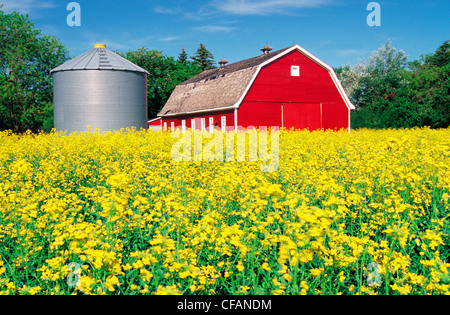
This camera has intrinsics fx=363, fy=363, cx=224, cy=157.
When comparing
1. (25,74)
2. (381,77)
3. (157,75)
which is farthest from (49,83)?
(381,77)

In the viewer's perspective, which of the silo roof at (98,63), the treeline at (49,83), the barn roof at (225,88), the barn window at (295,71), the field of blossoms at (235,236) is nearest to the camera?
the field of blossoms at (235,236)

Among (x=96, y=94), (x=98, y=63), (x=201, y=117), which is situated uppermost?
(x=98, y=63)

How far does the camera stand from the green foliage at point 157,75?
5175 centimetres

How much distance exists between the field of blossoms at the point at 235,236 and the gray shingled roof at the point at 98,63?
1295 centimetres

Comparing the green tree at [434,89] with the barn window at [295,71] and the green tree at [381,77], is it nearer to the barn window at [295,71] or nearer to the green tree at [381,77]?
the green tree at [381,77]

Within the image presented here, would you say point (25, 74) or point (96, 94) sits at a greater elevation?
point (25, 74)

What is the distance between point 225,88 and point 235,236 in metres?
23.1

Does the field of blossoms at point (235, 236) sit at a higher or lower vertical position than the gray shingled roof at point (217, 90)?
lower

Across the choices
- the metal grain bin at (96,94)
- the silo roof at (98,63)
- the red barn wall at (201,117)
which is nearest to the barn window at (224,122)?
the red barn wall at (201,117)

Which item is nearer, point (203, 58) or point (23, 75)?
point (23, 75)

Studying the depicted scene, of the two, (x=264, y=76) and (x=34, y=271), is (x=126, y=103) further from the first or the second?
(x=34, y=271)

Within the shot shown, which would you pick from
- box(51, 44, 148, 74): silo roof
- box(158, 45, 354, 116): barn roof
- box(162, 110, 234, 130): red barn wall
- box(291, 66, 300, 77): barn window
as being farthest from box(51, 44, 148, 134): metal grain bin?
box(291, 66, 300, 77): barn window

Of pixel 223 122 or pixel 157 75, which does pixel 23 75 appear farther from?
pixel 223 122

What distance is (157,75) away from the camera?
176ft
